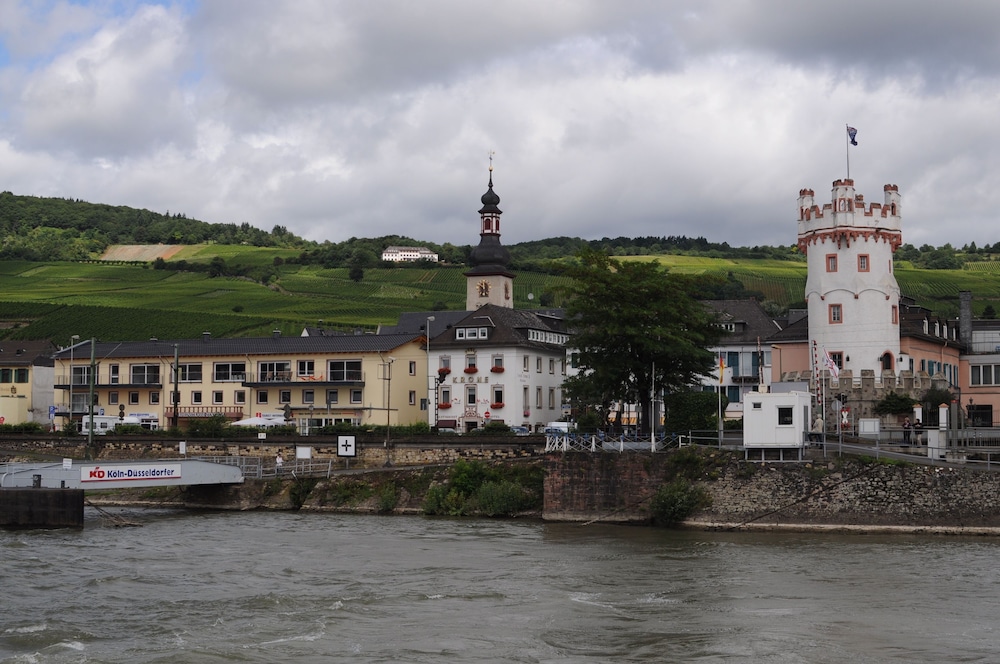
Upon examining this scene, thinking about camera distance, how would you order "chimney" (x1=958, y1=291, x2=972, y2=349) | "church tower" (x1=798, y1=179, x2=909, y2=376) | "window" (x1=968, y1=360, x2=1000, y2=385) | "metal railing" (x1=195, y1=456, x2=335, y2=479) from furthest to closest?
"chimney" (x1=958, y1=291, x2=972, y2=349)
"window" (x1=968, y1=360, x2=1000, y2=385)
"church tower" (x1=798, y1=179, x2=909, y2=376)
"metal railing" (x1=195, y1=456, x2=335, y2=479)

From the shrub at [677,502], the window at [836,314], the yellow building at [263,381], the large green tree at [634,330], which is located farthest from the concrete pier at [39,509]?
the window at [836,314]

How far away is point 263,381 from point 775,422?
43982 mm

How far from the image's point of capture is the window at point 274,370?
272 feet

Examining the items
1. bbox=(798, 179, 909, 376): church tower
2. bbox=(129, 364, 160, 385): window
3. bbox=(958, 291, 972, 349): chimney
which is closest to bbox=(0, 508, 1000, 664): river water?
bbox=(798, 179, 909, 376): church tower

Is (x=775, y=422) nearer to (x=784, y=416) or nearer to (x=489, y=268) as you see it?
(x=784, y=416)

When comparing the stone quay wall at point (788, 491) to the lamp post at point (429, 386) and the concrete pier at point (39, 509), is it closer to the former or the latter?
the concrete pier at point (39, 509)

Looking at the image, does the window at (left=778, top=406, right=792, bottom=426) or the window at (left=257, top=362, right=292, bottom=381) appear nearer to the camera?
the window at (left=778, top=406, right=792, bottom=426)

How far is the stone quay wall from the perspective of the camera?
45094mm

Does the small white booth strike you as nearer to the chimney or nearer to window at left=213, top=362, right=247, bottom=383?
the chimney

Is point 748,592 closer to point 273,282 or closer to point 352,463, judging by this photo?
point 352,463

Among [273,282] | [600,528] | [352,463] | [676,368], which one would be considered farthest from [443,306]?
[600,528]

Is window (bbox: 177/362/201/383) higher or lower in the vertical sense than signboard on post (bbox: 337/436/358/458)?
higher

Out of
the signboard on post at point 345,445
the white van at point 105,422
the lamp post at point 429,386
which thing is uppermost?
the lamp post at point 429,386

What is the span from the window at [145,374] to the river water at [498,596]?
38941 mm
